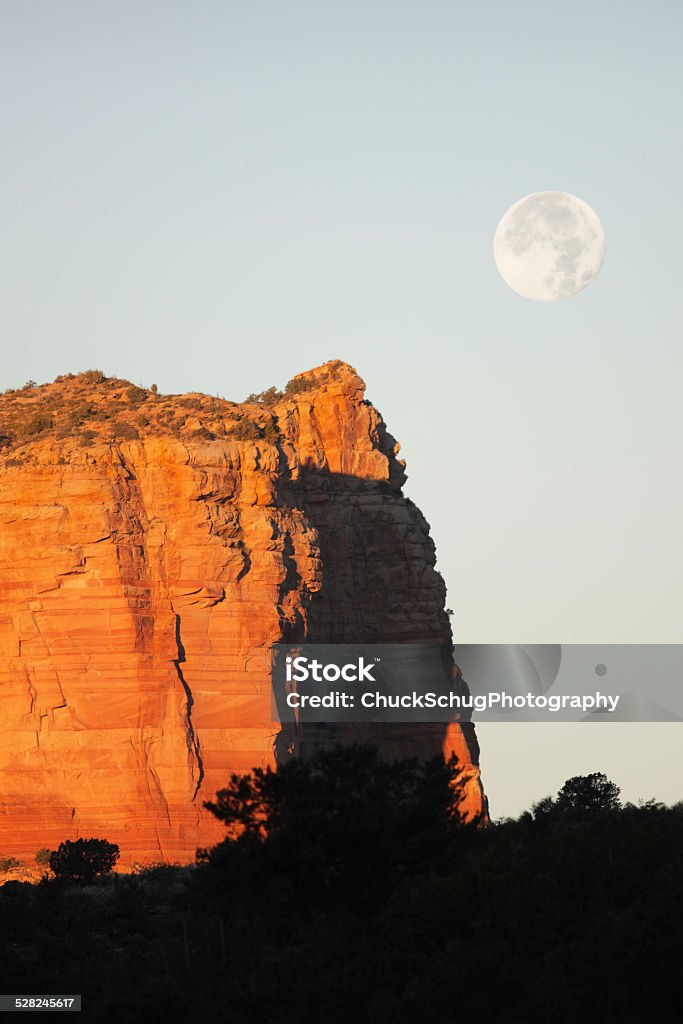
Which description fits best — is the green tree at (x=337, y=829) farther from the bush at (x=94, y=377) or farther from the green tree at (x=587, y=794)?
the bush at (x=94, y=377)

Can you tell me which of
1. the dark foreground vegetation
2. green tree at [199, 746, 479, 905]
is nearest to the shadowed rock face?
the dark foreground vegetation

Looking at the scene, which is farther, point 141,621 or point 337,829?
point 141,621

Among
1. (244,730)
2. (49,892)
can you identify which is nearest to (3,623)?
(244,730)

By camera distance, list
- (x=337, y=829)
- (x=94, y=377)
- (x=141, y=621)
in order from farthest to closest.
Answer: (x=94, y=377)
(x=141, y=621)
(x=337, y=829)

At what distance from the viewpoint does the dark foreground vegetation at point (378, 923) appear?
38844mm

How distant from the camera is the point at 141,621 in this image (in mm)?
74000

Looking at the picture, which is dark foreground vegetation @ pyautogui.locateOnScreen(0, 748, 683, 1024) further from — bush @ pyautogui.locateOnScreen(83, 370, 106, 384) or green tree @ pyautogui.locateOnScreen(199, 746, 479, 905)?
bush @ pyautogui.locateOnScreen(83, 370, 106, 384)

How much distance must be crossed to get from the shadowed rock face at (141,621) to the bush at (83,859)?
206 centimetres

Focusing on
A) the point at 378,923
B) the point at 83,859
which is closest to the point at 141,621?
the point at 83,859

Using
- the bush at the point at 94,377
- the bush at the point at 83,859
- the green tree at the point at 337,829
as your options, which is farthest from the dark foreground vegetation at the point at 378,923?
the bush at the point at 94,377

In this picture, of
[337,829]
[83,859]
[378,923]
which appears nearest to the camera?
[378,923]

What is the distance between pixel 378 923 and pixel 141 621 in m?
31.7

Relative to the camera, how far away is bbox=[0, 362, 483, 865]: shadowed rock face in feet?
238

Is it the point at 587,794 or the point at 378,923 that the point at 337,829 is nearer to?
the point at 378,923
